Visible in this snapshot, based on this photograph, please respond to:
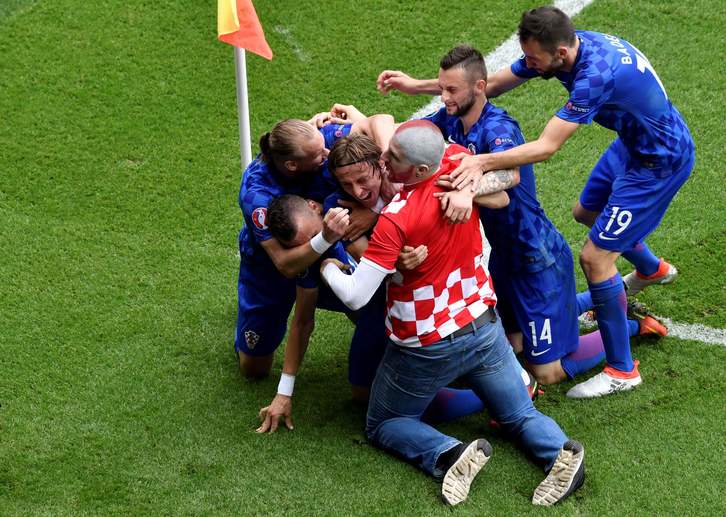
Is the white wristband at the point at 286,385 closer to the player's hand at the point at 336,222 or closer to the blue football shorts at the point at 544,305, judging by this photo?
the player's hand at the point at 336,222

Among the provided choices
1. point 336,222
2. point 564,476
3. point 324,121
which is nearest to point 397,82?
point 324,121

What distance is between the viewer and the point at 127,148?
317 inches

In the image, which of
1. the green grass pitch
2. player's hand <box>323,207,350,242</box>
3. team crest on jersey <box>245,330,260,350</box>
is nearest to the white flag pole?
the green grass pitch

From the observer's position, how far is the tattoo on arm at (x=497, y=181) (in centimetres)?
511

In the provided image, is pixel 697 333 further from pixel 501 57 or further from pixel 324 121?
pixel 501 57

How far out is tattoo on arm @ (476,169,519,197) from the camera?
511cm

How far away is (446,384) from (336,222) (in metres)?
1.00

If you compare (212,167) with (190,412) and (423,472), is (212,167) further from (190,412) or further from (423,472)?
(423,472)

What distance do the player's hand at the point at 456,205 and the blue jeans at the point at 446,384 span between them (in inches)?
23.4

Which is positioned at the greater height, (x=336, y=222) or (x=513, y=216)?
(x=336, y=222)

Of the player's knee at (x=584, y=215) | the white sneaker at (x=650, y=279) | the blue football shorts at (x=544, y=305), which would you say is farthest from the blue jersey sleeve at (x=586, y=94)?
the white sneaker at (x=650, y=279)

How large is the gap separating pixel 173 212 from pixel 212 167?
55 cm

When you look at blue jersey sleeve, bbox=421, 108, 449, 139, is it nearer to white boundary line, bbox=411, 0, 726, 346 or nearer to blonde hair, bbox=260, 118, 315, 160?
blonde hair, bbox=260, 118, 315, 160

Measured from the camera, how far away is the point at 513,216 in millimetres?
5668
